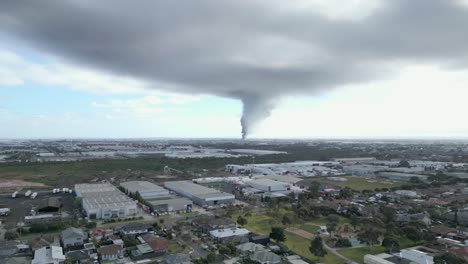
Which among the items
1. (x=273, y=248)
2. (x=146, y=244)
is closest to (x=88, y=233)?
(x=146, y=244)

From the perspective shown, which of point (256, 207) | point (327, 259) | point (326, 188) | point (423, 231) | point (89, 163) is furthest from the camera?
point (89, 163)

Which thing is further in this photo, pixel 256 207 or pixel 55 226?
pixel 256 207

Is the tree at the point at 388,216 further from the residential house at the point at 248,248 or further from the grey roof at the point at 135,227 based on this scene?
the grey roof at the point at 135,227

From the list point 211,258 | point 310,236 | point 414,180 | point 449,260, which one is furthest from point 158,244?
point 414,180

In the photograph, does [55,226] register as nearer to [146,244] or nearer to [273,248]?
[146,244]

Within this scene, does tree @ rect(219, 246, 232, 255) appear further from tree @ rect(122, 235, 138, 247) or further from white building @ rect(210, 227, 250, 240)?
tree @ rect(122, 235, 138, 247)

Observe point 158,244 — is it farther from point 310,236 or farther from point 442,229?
point 442,229
